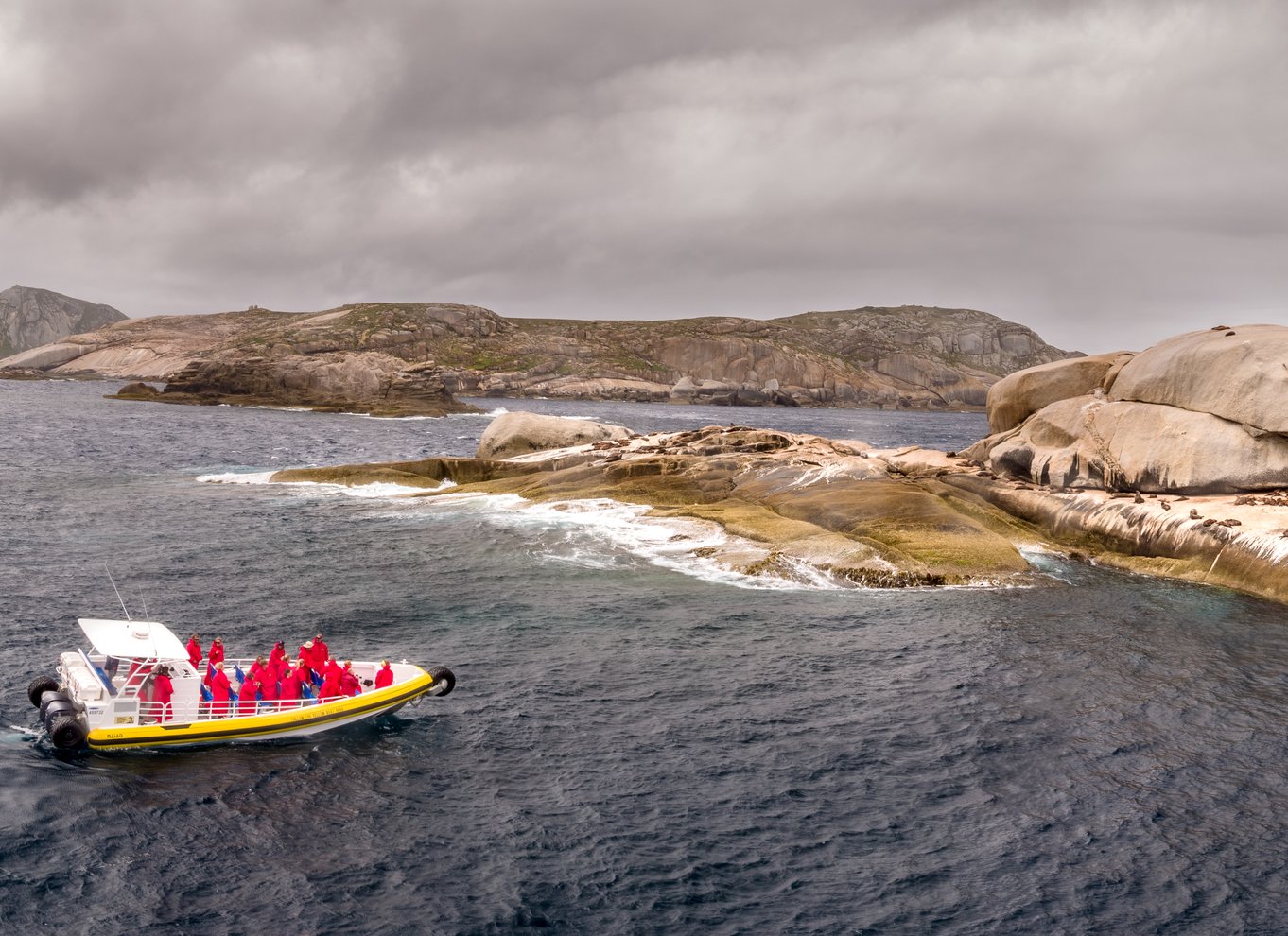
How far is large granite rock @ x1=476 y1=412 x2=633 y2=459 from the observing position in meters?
69.6

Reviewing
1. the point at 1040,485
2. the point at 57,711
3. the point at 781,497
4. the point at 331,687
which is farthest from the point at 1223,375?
the point at 57,711

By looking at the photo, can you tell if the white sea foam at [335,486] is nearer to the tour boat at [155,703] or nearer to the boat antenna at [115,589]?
the boat antenna at [115,589]

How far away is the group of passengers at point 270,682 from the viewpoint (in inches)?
894

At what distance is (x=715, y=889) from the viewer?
664 inches

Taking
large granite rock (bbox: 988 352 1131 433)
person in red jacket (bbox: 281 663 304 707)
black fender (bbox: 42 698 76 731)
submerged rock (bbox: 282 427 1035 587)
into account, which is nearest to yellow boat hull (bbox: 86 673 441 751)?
person in red jacket (bbox: 281 663 304 707)

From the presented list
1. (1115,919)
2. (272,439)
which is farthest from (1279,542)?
(272,439)

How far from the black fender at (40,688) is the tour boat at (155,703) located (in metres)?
0.02

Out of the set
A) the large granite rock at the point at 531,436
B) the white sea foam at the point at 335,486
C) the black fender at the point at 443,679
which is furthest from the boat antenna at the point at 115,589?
the large granite rock at the point at 531,436

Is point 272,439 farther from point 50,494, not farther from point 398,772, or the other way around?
point 398,772

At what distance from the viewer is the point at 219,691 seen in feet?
76.0

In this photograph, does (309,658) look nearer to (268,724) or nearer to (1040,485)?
(268,724)

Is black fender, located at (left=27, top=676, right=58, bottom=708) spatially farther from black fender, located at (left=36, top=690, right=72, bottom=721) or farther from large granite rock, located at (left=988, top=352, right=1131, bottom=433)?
large granite rock, located at (left=988, top=352, right=1131, bottom=433)

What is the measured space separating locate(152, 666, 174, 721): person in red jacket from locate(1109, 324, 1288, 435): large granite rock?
43914 millimetres

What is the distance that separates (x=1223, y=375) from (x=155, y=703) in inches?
1779
